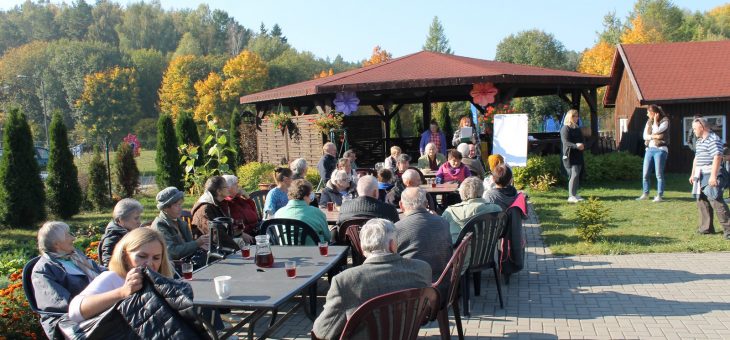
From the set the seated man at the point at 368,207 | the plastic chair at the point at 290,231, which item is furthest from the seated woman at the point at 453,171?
the plastic chair at the point at 290,231

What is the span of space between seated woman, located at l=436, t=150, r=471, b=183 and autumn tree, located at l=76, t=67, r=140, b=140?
54086mm

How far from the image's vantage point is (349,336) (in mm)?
3064

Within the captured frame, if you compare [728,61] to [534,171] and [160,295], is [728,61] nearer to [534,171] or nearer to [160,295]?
[534,171]

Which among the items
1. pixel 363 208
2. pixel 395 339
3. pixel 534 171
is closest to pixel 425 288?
pixel 395 339

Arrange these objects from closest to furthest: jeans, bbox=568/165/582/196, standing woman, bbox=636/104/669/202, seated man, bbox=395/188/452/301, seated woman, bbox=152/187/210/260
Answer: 1. seated man, bbox=395/188/452/301
2. seated woman, bbox=152/187/210/260
3. standing woman, bbox=636/104/669/202
4. jeans, bbox=568/165/582/196

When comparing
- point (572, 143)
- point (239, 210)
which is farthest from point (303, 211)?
point (572, 143)

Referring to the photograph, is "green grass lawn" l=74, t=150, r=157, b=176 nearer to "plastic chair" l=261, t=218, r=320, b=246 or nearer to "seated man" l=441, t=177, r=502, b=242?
"plastic chair" l=261, t=218, r=320, b=246

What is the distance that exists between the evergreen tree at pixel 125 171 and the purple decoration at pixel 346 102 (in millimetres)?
6091

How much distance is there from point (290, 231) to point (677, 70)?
55.5ft

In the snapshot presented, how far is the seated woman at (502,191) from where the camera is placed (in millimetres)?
6105

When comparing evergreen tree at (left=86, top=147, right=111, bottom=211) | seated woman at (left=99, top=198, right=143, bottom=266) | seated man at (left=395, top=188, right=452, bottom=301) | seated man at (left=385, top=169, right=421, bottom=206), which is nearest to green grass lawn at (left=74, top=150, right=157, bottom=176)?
evergreen tree at (left=86, top=147, right=111, bottom=211)

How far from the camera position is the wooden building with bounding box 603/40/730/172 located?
55.9ft

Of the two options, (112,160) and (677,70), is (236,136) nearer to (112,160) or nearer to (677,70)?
(112,160)

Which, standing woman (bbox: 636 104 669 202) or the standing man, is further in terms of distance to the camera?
standing woman (bbox: 636 104 669 202)
